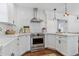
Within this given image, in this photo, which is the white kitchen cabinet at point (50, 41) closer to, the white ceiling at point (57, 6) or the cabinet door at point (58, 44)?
the cabinet door at point (58, 44)

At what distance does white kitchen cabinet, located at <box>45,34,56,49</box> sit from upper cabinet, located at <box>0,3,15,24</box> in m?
0.34

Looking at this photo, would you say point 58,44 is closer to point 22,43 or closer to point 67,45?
point 67,45

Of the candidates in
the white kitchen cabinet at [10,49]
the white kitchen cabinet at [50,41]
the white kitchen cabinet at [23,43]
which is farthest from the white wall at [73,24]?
the white kitchen cabinet at [10,49]

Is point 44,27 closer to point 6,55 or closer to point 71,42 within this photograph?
point 71,42

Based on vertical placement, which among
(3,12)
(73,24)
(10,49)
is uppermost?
(3,12)

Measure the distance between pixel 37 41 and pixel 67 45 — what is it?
28cm

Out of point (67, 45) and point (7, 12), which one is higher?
point (7, 12)

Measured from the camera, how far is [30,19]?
898mm

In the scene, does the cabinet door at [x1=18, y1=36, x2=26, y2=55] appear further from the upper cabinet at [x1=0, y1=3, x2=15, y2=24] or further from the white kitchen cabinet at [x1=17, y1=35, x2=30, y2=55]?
the upper cabinet at [x1=0, y1=3, x2=15, y2=24]

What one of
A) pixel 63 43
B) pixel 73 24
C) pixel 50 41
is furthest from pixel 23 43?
pixel 73 24

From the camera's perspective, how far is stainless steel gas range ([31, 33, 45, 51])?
94 centimetres

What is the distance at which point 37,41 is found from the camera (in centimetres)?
100

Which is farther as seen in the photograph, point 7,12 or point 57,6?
point 7,12

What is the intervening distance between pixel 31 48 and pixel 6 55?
0.89ft
